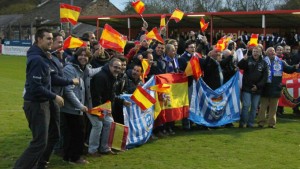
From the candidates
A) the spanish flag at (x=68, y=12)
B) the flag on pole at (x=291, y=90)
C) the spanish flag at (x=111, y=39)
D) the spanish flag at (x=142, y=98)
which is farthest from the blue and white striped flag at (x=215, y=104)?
the spanish flag at (x=68, y=12)

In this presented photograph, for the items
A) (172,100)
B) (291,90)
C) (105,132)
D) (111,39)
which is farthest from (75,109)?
(291,90)

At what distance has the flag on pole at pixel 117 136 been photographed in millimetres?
7875

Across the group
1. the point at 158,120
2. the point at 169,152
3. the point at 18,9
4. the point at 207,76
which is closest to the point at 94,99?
the point at 169,152

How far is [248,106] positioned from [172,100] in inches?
81.4

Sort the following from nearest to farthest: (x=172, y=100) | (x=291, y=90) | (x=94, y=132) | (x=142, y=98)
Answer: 1. (x=94, y=132)
2. (x=142, y=98)
3. (x=172, y=100)
4. (x=291, y=90)

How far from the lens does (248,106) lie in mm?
10617

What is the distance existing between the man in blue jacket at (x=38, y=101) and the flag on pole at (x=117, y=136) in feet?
6.69

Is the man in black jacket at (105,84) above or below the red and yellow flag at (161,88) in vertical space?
above

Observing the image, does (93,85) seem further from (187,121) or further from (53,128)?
(187,121)

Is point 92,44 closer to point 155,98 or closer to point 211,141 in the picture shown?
point 155,98

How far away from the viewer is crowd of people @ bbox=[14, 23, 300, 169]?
5.91m

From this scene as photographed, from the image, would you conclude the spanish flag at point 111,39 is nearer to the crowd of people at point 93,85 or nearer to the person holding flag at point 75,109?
the crowd of people at point 93,85

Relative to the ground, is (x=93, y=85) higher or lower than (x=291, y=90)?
higher

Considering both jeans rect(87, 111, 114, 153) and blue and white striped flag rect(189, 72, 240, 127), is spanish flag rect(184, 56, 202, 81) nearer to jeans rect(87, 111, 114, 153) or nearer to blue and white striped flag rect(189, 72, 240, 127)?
blue and white striped flag rect(189, 72, 240, 127)
